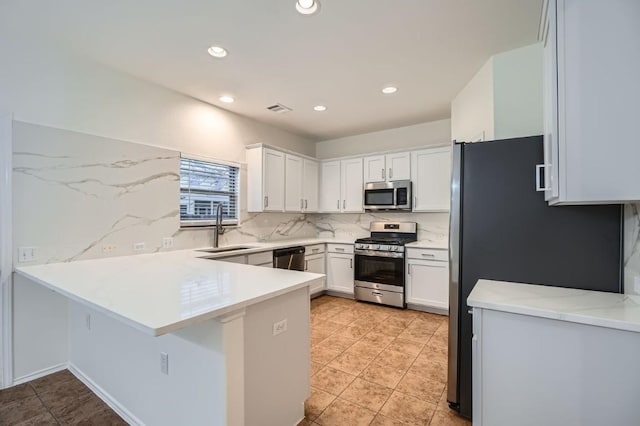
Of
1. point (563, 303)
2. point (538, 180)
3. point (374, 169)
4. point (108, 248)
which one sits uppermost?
point (374, 169)

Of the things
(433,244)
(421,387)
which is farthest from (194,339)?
(433,244)

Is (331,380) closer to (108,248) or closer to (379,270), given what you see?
(379,270)

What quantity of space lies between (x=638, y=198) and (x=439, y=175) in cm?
293

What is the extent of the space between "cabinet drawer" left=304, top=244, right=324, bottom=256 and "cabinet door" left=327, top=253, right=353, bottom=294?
195 mm

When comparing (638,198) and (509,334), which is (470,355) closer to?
(509,334)

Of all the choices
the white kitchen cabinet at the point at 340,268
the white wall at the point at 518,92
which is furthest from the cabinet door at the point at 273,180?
the white wall at the point at 518,92

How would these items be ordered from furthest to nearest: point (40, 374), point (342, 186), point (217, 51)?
point (342, 186) < point (217, 51) < point (40, 374)

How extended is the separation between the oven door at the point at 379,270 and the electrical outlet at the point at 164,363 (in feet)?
10.2

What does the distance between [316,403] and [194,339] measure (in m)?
1.11

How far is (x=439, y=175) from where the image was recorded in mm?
A: 4078

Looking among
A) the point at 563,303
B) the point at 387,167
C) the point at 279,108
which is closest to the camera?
the point at 563,303

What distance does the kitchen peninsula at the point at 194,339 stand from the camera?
1303 mm

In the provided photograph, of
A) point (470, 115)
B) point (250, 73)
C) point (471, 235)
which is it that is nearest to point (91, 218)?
point (250, 73)

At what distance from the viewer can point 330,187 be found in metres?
5.09
